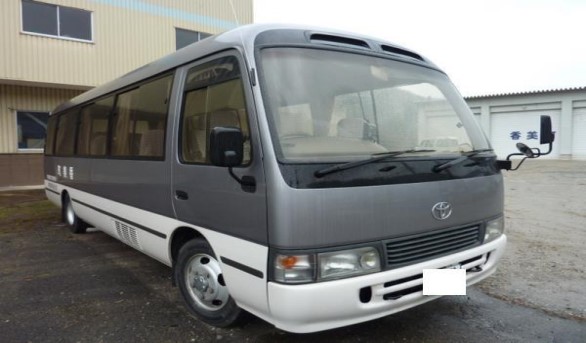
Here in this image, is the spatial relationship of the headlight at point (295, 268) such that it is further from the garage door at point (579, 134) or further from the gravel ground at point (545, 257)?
the garage door at point (579, 134)

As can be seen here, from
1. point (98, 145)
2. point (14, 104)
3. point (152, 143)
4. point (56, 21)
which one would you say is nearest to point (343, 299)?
point (152, 143)

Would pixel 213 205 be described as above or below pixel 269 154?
below

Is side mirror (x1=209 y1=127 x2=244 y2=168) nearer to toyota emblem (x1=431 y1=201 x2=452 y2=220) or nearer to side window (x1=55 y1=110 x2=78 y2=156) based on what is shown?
toyota emblem (x1=431 y1=201 x2=452 y2=220)

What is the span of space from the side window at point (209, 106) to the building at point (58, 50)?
10.7 m

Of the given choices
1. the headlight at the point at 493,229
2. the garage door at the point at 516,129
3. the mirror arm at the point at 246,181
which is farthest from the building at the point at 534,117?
the mirror arm at the point at 246,181

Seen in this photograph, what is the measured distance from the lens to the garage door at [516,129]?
25.8m

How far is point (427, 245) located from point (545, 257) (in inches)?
136

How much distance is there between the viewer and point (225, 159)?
8.45 feet

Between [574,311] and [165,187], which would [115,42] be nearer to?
[165,187]

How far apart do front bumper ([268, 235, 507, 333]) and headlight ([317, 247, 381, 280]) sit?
0.16 feet

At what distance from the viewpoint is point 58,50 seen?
12906 mm

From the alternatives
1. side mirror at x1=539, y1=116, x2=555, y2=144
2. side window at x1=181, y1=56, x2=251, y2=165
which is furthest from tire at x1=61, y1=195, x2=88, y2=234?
side mirror at x1=539, y1=116, x2=555, y2=144

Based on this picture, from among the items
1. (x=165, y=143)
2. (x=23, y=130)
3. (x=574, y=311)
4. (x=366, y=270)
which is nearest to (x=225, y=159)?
(x=366, y=270)

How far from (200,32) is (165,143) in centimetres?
1296
